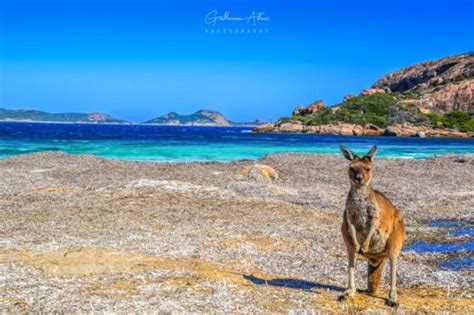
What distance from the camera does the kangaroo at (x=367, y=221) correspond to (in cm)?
777

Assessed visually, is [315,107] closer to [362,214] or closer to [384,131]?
[384,131]

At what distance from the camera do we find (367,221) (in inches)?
309

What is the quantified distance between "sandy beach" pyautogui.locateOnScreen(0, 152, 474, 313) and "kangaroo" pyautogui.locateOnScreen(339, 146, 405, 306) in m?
0.80

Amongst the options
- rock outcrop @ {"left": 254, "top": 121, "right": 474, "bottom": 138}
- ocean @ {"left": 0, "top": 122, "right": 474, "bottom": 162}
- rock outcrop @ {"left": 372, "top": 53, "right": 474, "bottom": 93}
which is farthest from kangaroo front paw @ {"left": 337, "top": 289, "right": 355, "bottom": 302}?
rock outcrop @ {"left": 372, "top": 53, "right": 474, "bottom": 93}

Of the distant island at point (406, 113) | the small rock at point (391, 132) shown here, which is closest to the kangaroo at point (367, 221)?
the distant island at point (406, 113)

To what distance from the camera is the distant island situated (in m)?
120

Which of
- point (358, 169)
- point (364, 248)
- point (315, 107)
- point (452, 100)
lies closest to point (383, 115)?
point (452, 100)

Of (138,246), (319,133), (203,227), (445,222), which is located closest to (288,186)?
(445,222)

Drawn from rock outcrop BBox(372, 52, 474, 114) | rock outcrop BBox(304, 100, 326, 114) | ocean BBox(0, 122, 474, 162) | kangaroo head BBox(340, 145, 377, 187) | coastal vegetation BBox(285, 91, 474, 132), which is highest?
rock outcrop BBox(372, 52, 474, 114)

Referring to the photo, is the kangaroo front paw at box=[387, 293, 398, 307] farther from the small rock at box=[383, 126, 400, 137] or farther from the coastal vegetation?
the coastal vegetation

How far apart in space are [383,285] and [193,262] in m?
3.62

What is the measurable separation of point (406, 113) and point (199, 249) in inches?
4932

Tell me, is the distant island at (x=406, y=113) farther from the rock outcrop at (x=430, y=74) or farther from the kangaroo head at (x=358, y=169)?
the kangaroo head at (x=358, y=169)

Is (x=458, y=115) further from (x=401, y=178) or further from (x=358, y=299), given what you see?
(x=358, y=299)
